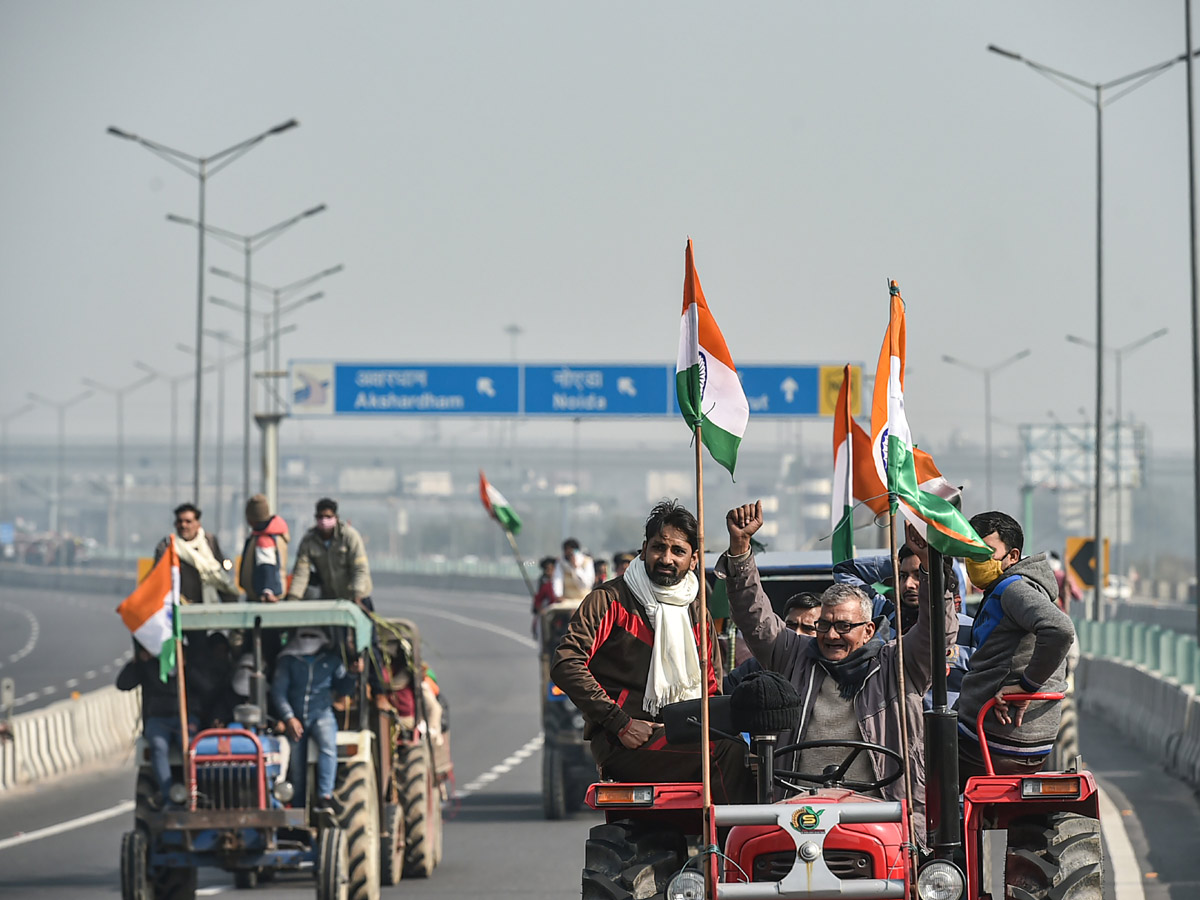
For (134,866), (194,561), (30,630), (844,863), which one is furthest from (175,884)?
(30,630)

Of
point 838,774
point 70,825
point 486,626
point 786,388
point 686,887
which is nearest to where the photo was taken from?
point 686,887

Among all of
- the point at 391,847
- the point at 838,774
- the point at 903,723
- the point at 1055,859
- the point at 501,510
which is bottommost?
the point at 391,847

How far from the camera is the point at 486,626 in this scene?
2525 inches

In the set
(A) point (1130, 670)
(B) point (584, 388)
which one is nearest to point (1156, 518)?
(B) point (584, 388)

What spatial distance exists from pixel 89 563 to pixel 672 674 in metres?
125

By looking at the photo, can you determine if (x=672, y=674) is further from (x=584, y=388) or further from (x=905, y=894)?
(x=584, y=388)

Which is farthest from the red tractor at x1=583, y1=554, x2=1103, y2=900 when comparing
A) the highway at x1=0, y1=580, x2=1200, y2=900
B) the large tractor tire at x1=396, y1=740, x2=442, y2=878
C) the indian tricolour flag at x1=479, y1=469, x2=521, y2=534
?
the indian tricolour flag at x1=479, y1=469, x2=521, y2=534

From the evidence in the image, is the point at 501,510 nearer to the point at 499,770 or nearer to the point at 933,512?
the point at 499,770

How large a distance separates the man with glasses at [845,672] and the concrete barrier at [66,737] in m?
14.0

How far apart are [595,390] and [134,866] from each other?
1838 inches

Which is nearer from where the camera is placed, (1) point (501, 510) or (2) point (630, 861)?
(2) point (630, 861)

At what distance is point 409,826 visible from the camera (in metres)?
15.0

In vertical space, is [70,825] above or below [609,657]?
below

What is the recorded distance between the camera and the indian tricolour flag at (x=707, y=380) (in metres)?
7.87
